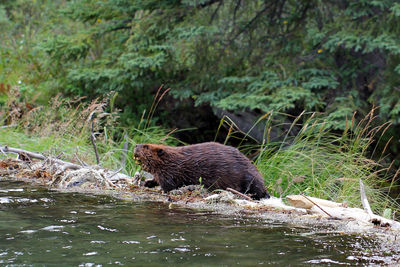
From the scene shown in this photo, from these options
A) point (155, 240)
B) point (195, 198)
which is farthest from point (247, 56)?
point (155, 240)

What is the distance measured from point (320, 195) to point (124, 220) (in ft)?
8.45

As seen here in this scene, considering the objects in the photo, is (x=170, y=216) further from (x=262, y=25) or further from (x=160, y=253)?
(x=262, y=25)

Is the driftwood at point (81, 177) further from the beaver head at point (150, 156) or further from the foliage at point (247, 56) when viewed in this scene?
the foliage at point (247, 56)

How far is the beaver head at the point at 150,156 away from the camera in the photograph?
5078 mm

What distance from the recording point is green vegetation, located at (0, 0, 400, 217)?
807 centimetres

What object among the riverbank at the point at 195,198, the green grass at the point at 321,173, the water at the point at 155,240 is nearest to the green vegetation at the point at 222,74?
the riverbank at the point at 195,198

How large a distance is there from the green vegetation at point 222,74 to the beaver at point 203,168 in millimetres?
2088

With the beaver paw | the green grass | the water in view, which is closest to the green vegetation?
the green grass

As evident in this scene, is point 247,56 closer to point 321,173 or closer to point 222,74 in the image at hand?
point 222,74

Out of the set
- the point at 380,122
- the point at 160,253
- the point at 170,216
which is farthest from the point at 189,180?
the point at 380,122

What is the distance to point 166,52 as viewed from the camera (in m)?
9.94

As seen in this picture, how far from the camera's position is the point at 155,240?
301 centimetres

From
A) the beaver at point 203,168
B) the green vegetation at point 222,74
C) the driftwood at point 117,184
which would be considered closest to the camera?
the driftwood at point 117,184

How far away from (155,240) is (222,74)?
7347mm
